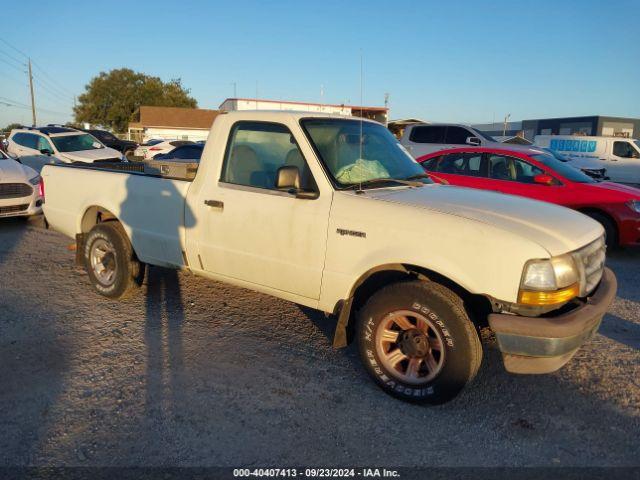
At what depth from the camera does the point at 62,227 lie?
5.75 meters

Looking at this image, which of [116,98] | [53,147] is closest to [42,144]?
[53,147]

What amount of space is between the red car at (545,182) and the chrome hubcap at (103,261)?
4283mm

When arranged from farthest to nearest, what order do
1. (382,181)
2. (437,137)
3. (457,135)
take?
(437,137) < (457,135) < (382,181)

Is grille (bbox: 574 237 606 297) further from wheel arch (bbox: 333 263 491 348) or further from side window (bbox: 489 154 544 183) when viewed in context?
side window (bbox: 489 154 544 183)

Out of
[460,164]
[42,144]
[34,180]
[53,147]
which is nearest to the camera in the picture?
[460,164]

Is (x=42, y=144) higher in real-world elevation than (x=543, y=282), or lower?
higher

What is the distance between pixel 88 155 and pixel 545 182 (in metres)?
11.8

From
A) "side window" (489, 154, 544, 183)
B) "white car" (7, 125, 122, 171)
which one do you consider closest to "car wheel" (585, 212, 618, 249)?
"side window" (489, 154, 544, 183)

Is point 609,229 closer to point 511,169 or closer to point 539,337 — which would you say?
point 511,169

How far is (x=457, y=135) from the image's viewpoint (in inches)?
581

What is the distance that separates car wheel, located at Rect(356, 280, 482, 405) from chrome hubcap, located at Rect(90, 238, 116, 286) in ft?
9.64

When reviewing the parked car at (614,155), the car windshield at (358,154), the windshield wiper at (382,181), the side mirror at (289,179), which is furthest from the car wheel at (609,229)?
the parked car at (614,155)

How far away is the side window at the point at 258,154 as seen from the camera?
3986mm

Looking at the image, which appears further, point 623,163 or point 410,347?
point 623,163
